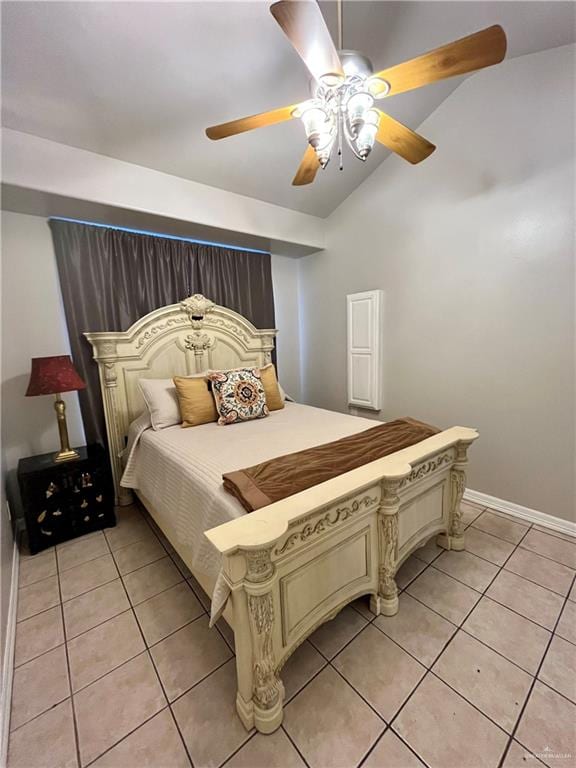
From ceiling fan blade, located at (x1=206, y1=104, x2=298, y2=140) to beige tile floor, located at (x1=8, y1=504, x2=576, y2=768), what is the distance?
7.53 ft

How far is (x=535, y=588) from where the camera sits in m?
1.67

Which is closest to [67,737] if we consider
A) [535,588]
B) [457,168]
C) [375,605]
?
[375,605]

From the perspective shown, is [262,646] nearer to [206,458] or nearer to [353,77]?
[206,458]

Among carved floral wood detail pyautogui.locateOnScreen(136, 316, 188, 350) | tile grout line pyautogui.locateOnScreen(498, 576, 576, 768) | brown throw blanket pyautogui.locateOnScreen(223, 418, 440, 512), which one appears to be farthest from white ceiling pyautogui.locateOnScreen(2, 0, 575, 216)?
tile grout line pyautogui.locateOnScreen(498, 576, 576, 768)

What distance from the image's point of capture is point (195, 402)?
7.78ft

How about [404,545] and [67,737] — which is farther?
[404,545]

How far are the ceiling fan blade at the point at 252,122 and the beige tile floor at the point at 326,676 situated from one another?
2.29 m

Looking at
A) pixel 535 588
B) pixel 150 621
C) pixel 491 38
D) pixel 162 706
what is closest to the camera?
pixel 491 38

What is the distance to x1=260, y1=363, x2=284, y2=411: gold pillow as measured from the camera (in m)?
2.75

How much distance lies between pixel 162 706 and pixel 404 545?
48.0 inches

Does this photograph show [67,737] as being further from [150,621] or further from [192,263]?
[192,263]

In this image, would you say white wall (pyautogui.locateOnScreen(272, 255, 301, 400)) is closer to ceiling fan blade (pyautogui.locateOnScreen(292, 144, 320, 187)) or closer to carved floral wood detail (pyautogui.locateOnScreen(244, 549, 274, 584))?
ceiling fan blade (pyautogui.locateOnScreen(292, 144, 320, 187))

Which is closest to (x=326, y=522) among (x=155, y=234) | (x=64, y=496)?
(x=64, y=496)

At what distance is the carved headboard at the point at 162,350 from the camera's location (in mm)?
2537
